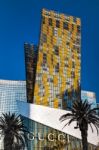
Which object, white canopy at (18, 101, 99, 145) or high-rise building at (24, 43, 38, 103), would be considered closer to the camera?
white canopy at (18, 101, 99, 145)

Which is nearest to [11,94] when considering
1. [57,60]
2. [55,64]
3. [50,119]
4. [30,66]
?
[30,66]

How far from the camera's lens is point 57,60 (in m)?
133

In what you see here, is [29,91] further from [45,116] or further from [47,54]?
[45,116]

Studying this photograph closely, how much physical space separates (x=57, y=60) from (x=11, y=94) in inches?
1592

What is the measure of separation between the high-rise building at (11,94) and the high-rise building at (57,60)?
1196 inches

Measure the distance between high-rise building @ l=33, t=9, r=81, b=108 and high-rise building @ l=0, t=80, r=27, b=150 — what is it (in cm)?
3037

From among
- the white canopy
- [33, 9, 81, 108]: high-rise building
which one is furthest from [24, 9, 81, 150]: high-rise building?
the white canopy

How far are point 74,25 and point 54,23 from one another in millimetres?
9059

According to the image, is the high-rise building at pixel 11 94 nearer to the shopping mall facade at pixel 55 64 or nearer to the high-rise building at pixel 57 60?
the shopping mall facade at pixel 55 64

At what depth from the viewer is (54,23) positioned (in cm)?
13550

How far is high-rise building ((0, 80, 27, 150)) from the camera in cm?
16238

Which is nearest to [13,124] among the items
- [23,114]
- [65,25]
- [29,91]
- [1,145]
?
[23,114]

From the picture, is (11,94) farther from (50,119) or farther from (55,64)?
(50,119)

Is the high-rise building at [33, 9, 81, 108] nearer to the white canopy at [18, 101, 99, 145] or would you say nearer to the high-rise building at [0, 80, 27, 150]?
the white canopy at [18, 101, 99, 145]
